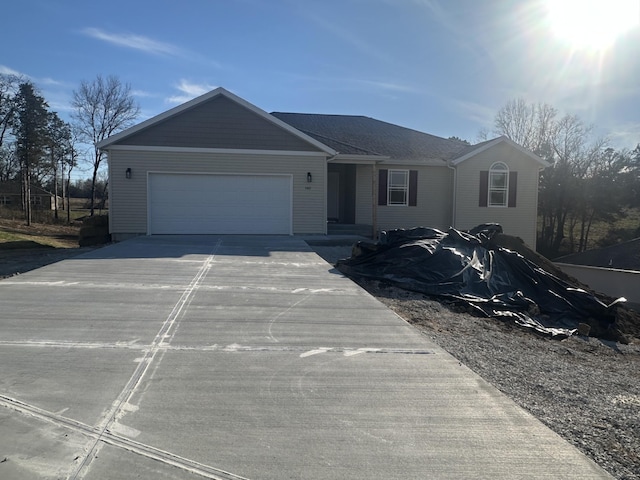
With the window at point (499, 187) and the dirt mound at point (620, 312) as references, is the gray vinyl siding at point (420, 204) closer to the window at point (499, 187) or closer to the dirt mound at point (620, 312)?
the window at point (499, 187)

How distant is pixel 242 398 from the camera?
11.2 feet

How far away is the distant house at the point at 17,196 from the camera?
124ft

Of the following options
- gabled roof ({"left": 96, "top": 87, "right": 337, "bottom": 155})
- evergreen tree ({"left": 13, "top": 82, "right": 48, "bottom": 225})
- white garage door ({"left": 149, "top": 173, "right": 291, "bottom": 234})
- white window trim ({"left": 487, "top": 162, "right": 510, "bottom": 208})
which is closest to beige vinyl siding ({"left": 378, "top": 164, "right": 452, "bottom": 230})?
white window trim ({"left": 487, "top": 162, "right": 510, "bottom": 208})

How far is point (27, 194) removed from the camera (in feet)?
102

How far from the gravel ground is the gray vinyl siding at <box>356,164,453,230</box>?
10.5 metres

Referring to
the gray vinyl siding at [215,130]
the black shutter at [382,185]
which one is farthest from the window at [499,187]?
the gray vinyl siding at [215,130]

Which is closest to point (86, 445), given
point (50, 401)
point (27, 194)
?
point (50, 401)

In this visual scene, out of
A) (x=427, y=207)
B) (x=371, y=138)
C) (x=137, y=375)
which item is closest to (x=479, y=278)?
(x=137, y=375)

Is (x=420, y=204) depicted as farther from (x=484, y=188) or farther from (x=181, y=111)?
(x=181, y=111)

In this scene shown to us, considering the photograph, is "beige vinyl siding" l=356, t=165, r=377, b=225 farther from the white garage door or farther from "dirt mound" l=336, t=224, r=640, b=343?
"dirt mound" l=336, t=224, r=640, b=343

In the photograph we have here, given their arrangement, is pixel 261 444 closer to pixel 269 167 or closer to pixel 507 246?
pixel 507 246

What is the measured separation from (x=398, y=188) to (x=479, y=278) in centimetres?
1032

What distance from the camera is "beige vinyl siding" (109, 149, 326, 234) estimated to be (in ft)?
49.7

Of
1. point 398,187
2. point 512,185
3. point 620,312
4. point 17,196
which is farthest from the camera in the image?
point 17,196
